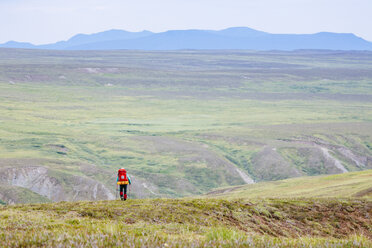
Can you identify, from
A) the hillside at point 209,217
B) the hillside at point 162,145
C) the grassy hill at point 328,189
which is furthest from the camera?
the hillside at point 162,145

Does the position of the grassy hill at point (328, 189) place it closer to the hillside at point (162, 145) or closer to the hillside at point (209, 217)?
the hillside at point (209, 217)

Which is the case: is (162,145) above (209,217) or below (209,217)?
below

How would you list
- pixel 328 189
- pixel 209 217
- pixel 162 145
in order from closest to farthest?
pixel 209 217
pixel 328 189
pixel 162 145

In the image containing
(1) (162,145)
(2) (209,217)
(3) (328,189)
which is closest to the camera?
(2) (209,217)

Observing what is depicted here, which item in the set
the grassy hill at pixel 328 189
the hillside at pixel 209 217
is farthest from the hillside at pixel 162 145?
the hillside at pixel 209 217

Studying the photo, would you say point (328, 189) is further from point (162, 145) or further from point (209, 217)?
point (162, 145)

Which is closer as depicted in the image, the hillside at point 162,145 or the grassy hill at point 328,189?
the grassy hill at point 328,189

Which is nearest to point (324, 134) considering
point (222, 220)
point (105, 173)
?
point (105, 173)

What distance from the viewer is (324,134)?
4877 inches

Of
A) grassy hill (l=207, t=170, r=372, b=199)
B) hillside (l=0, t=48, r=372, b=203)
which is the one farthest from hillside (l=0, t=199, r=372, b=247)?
hillside (l=0, t=48, r=372, b=203)

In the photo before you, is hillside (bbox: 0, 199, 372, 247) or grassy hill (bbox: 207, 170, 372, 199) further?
grassy hill (bbox: 207, 170, 372, 199)

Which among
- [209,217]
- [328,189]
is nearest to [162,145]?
[328,189]

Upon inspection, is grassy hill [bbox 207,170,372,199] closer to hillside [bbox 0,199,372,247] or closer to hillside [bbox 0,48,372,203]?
hillside [bbox 0,199,372,247]

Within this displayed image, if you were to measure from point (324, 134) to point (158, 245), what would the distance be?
119858mm
